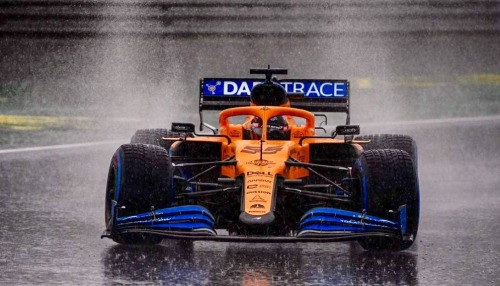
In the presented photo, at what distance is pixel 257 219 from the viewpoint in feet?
27.4

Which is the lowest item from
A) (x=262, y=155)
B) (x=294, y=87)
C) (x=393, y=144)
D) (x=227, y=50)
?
(x=262, y=155)

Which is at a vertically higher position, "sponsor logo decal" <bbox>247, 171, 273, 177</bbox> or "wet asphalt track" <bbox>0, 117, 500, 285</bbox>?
"sponsor logo decal" <bbox>247, 171, 273, 177</bbox>

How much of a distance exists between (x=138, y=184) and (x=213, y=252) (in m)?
0.66

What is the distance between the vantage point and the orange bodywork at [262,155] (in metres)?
8.59

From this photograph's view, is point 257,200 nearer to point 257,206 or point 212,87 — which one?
point 257,206

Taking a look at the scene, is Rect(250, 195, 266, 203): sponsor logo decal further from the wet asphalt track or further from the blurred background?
the blurred background

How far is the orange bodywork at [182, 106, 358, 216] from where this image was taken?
8.59 m

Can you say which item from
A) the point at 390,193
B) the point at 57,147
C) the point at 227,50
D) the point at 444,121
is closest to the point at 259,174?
the point at 390,193

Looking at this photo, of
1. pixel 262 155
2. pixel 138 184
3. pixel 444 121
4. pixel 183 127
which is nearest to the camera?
pixel 138 184

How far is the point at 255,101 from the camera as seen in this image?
10.6 m

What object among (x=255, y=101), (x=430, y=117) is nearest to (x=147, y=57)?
(x=430, y=117)

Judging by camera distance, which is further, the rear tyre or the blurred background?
the blurred background

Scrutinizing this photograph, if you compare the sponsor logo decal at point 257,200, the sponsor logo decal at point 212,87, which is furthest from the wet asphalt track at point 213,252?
the sponsor logo decal at point 212,87

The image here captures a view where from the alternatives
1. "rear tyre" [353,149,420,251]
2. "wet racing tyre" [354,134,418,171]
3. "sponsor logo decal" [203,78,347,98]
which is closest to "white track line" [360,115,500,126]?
"sponsor logo decal" [203,78,347,98]
